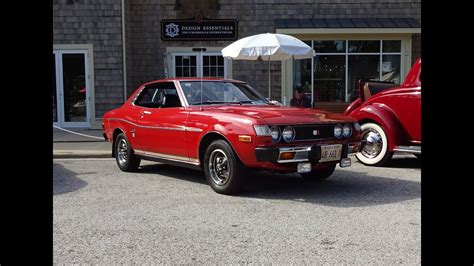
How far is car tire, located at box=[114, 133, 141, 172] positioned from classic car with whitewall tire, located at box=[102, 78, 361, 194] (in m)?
0.02

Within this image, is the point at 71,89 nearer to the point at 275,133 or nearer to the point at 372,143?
the point at 372,143

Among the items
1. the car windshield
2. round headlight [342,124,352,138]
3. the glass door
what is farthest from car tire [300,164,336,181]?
the glass door

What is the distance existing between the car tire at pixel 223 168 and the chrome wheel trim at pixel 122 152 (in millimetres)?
2240

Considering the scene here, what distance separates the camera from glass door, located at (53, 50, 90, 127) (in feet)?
50.4

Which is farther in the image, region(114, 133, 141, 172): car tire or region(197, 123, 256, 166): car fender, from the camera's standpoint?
region(114, 133, 141, 172): car tire

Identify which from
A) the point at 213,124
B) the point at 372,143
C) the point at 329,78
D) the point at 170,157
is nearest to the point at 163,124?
the point at 170,157

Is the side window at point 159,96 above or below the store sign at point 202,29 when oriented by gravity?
below

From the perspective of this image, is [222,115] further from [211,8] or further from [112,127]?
[211,8]

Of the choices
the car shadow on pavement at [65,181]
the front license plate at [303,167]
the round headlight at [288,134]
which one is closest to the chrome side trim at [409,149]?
the front license plate at [303,167]

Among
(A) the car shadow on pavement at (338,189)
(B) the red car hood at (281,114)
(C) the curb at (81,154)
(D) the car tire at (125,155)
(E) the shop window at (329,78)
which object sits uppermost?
(E) the shop window at (329,78)

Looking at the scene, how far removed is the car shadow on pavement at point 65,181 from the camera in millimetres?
6758

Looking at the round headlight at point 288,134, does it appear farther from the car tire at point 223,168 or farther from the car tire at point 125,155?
the car tire at point 125,155

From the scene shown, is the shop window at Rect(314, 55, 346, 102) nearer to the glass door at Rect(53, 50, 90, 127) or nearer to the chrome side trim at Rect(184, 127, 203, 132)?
the glass door at Rect(53, 50, 90, 127)

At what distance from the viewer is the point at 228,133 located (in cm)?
600
